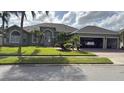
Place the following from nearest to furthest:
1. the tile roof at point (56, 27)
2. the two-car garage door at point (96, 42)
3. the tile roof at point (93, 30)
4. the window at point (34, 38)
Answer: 1. the tile roof at point (93, 30)
2. the two-car garage door at point (96, 42)
3. the window at point (34, 38)
4. the tile roof at point (56, 27)

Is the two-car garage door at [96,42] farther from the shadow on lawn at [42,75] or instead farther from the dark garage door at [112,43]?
the shadow on lawn at [42,75]

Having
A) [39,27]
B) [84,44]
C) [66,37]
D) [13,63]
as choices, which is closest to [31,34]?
[39,27]

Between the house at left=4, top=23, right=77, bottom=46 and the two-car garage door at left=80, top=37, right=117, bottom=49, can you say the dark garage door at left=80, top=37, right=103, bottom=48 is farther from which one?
the house at left=4, top=23, right=77, bottom=46

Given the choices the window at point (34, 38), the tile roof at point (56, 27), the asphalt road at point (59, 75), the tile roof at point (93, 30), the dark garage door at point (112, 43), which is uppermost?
the tile roof at point (56, 27)

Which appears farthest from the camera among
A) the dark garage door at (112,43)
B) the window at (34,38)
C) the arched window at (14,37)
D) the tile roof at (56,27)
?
the tile roof at (56,27)

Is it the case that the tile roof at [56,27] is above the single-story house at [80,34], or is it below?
above

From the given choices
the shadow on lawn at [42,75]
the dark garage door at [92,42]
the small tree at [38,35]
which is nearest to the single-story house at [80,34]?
the dark garage door at [92,42]

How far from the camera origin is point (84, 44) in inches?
1575

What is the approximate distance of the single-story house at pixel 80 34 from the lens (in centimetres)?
3869

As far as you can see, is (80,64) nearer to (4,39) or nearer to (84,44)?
(84,44)

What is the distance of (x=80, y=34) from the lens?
37469 mm

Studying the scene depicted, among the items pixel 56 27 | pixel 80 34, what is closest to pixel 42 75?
pixel 80 34

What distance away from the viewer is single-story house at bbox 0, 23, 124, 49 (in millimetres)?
38688

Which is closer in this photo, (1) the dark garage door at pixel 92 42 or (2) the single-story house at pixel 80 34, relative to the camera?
(2) the single-story house at pixel 80 34
